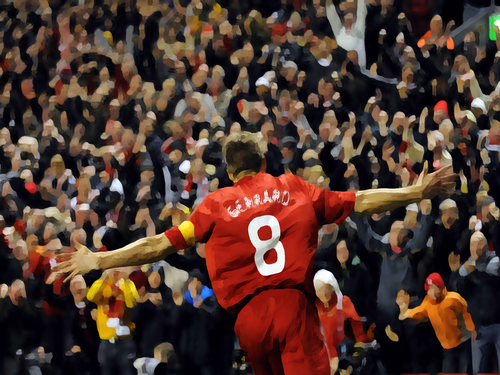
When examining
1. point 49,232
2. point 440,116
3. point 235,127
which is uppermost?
point 235,127

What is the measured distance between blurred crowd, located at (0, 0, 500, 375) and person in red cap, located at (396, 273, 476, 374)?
13mm

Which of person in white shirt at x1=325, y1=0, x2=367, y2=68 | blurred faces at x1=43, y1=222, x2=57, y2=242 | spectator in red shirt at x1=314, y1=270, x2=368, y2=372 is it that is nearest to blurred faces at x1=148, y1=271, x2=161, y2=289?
blurred faces at x1=43, y1=222, x2=57, y2=242

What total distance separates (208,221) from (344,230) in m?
2.51

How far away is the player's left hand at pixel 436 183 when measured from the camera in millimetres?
2414

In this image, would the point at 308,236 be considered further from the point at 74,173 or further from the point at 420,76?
the point at 74,173

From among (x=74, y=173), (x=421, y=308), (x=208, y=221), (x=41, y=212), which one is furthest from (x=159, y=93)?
(x=208, y=221)

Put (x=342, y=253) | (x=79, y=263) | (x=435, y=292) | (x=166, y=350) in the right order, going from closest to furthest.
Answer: (x=79, y=263), (x=435, y=292), (x=166, y=350), (x=342, y=253)

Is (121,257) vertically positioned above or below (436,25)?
below

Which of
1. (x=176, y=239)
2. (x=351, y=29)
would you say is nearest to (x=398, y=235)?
(x=351, y=29)

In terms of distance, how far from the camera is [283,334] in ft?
7.55

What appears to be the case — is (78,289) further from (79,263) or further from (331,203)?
(331,203)

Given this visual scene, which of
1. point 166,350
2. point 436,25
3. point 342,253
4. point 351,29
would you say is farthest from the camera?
point 351,29

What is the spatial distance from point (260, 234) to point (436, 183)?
2.54 feet

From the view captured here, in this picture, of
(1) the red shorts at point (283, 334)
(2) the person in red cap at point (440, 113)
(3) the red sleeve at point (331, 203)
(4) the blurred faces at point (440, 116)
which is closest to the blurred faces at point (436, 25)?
(2) the person in red cap at point (440, 113)
